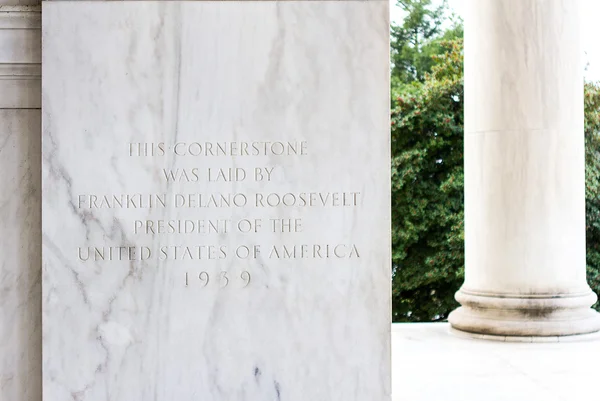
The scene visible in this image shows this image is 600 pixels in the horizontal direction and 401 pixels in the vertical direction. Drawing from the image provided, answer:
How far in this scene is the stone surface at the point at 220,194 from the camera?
60250 mm

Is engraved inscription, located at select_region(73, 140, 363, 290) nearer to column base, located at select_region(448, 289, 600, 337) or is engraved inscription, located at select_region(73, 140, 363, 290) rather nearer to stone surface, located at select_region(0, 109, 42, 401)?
stone surface, located at select_region(0, 109, 42, 401)

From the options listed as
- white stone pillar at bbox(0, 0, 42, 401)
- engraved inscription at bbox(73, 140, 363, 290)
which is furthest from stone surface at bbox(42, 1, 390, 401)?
white stone pillar at bbox(0, 0, 42, 401)

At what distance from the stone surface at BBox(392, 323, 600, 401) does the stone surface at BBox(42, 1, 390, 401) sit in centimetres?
2218

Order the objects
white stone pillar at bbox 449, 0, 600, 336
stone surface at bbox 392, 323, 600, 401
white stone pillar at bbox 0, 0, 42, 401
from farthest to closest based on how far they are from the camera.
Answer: white stone pillar at bbox 449, 0, 600, 336 < stone surface at bbox 392, 323, 600, 401 < white stone pillar at bbox 0, 0, 42, 401

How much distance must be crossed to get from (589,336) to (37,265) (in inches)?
3052

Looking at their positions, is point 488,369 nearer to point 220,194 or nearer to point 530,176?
point 530,176

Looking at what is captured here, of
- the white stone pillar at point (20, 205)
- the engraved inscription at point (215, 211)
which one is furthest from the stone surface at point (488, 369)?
the white stone pillar at point (20, 205)

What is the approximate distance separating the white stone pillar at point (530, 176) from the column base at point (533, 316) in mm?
142

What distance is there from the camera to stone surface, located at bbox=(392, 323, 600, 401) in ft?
255

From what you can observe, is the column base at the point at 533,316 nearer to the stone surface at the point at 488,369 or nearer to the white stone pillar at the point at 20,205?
the stone surface at the point at 488,369

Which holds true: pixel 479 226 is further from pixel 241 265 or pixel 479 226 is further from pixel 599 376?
pixel 241 265

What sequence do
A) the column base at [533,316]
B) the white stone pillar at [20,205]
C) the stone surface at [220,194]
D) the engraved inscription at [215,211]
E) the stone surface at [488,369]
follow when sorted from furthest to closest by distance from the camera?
the column base at [533,316], the stone surface at [488,369], the white stone pillar at [20,205], the engraved inscription at [215,211], the stone surface at [220,194]

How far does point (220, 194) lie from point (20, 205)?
56.3 feet

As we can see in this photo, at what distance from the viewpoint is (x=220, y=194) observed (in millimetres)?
60812
